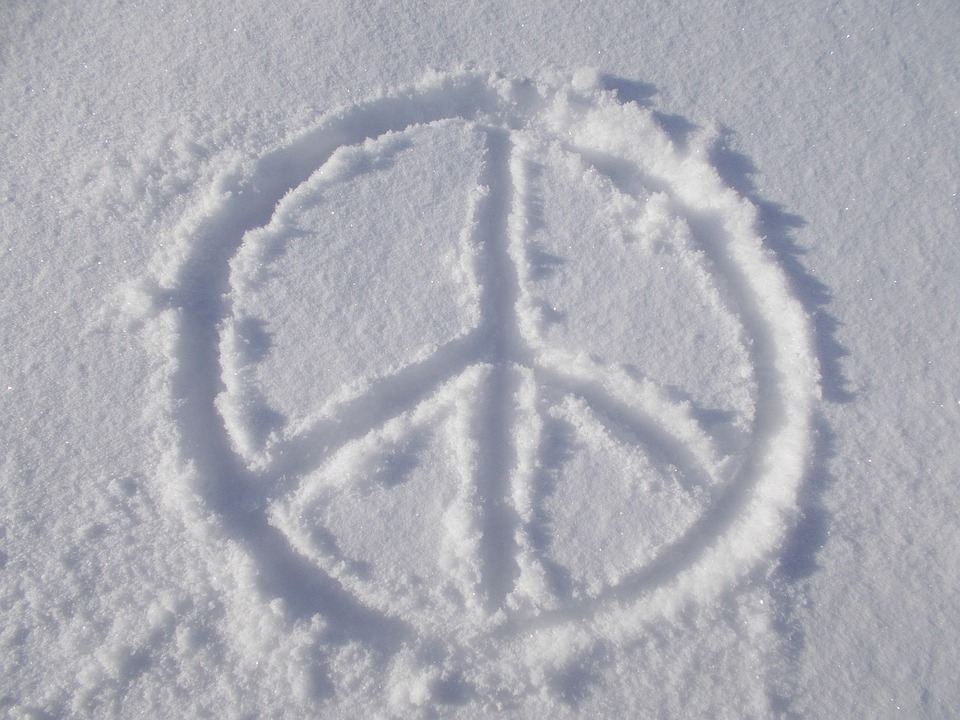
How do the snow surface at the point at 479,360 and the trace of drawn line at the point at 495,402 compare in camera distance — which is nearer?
the snow surface at the point at 479,360

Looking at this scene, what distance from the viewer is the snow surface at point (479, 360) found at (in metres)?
1.16

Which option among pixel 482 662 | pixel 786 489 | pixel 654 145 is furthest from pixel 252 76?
pixel 786 489

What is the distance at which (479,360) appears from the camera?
1.37 m

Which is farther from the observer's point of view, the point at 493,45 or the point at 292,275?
the point at 493,45

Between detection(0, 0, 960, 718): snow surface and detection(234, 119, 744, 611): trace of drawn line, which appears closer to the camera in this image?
detection(0, 0, 960, 718): snow surface

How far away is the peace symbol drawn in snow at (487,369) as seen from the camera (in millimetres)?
1219

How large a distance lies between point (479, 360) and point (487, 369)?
41mm

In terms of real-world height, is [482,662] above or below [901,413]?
below

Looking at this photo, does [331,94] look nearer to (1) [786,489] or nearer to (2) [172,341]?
(2) [172,341]

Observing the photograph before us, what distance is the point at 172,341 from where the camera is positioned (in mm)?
1294

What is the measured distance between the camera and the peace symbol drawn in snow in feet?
4.00

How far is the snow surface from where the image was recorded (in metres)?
1.16

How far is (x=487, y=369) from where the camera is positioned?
4.38 ft

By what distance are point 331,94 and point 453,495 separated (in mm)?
957
